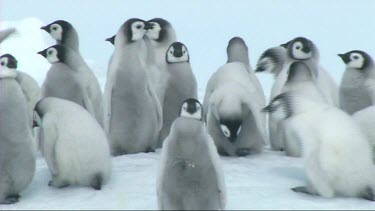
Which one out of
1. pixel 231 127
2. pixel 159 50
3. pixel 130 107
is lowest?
pixel 231 127

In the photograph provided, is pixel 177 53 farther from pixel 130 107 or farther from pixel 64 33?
pixel 64 33

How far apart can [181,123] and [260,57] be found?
3.38 meters

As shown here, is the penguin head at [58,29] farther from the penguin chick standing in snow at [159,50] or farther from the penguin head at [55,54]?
the penguin chick standing in snow at [159,50]

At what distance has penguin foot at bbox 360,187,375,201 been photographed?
412 centimetres

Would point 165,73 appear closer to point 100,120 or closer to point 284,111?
point 100,120

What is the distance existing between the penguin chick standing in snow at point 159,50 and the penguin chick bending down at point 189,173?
234cm

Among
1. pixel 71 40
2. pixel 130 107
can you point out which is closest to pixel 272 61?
pixel 130 107

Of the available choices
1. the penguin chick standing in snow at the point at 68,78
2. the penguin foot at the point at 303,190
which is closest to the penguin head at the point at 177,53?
the penguin chick standing in snow at the point at 68,78

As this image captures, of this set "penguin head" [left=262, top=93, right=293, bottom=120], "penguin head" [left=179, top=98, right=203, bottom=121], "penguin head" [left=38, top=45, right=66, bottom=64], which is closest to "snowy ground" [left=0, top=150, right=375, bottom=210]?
"penguin head" [left=262, top=93, right=293, bottom=120]

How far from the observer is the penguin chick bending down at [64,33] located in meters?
6.38

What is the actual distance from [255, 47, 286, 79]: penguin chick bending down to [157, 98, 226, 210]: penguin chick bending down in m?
3.14

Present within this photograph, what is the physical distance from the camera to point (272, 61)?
6734 mm

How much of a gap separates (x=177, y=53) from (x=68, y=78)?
0.96m

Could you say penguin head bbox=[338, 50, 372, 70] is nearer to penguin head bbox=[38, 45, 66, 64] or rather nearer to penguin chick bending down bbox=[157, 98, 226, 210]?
penguin head bbox=[38, 45, 66, 64]
